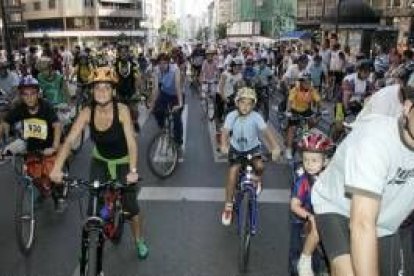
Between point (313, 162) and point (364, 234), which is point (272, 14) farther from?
point (364, 234)

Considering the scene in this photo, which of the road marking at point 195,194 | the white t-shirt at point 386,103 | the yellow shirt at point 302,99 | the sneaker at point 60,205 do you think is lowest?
the road marking at point 195,194

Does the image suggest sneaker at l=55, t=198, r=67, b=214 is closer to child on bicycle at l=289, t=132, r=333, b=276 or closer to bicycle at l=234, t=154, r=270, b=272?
bicycle at l=234, t=154, r=270, b=272

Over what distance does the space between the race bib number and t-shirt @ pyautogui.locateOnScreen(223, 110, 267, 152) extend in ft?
6.66

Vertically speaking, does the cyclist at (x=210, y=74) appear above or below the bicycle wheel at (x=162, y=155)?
above

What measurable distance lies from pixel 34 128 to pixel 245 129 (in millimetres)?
2356

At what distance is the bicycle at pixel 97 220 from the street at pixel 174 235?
77 cm

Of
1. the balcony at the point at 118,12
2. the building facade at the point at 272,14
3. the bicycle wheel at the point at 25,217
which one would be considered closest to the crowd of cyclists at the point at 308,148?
the bicycle wheel at the point at 25,217

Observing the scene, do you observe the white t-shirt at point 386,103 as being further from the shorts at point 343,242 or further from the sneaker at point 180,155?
the sneaker at point 180,155

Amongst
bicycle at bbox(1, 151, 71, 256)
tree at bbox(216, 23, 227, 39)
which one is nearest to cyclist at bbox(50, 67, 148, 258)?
bicycle at bbox(1, 151, 71, 256)

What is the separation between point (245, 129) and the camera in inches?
266

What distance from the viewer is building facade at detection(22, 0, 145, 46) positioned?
121m

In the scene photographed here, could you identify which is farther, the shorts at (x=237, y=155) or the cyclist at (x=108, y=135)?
the shorts at (x=237, y=155)

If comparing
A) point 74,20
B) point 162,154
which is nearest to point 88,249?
point 162,154

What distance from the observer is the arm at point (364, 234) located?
2.36m
